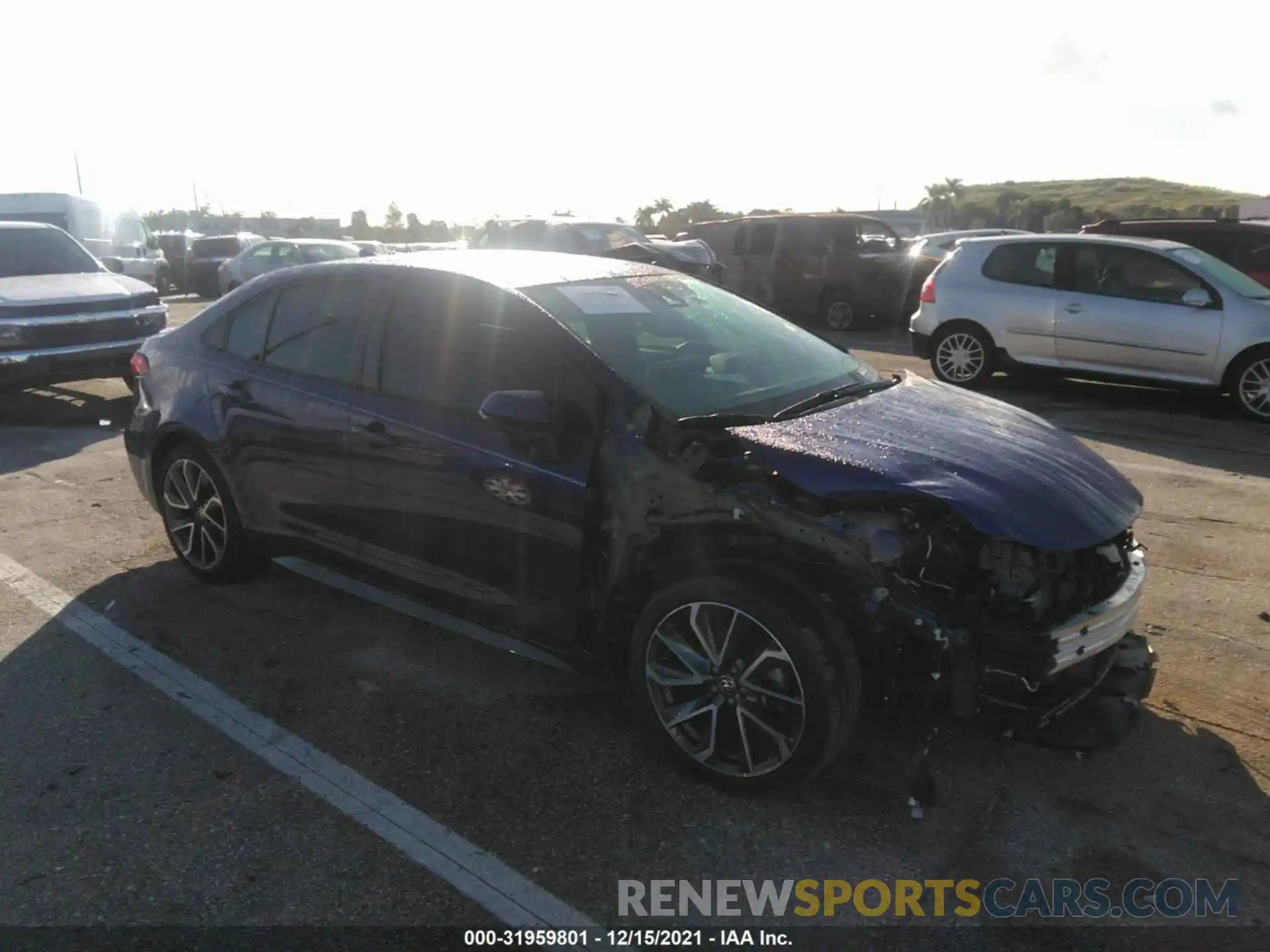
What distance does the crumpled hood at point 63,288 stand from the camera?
9125 mm

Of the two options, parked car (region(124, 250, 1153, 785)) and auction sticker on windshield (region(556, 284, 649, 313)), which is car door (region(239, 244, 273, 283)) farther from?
auction sticker on windshield (region(556, 284, 649, 313))

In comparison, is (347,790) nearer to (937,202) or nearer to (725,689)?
(725,689)

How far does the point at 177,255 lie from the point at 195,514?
2663cm

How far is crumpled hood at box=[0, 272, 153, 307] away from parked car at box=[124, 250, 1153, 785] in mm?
5751

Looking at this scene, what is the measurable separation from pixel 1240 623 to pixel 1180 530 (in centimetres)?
136

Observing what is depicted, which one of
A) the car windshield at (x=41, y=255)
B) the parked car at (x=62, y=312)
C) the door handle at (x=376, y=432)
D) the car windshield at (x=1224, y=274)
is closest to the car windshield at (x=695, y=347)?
the door handle at (x=376, y=432)

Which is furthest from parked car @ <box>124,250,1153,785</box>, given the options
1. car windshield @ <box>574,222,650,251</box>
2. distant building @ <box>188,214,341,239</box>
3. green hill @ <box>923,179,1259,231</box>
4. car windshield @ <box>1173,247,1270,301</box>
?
distant building @ <box>188,214,341,239</box>

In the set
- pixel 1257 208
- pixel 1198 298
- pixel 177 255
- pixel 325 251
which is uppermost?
pixel 1257 208

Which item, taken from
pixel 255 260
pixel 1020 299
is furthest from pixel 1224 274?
pixel 255 260

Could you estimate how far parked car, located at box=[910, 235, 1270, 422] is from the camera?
8.65 m

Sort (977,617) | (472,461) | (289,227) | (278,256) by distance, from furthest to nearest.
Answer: (289,227) < (278,256) < (472,461) < (977,617)

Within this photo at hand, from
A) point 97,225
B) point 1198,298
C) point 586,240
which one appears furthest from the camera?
point 97,225

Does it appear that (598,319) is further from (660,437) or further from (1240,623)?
(1240,623)

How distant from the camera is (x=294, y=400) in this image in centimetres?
434
